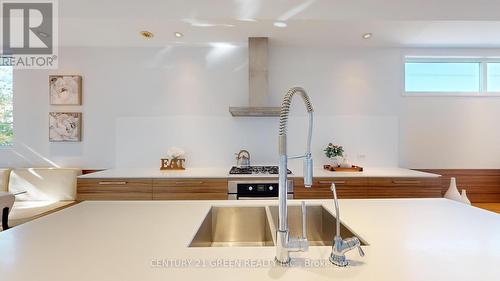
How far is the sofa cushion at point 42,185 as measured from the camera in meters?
2.99

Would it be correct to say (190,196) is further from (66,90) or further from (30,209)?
(66,90)

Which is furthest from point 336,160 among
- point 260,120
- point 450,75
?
point 450,75

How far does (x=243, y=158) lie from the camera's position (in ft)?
10.3

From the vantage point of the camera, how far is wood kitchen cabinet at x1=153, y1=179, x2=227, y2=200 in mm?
2557

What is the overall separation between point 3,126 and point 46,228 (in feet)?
10.3

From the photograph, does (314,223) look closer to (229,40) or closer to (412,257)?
(412,257)

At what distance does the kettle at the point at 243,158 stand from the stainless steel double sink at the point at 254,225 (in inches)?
65.2

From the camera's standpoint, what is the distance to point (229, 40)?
118 inches

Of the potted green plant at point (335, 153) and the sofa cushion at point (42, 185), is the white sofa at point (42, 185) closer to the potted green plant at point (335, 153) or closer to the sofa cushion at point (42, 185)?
the sofa cushion at point (42, 185)

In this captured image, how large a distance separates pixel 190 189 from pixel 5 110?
2.73 meters

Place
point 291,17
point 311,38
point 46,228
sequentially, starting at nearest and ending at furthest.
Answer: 1. point 46,228
2. point 291,17
3. point 311,38

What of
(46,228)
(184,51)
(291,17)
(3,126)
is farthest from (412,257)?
A: (3,126)

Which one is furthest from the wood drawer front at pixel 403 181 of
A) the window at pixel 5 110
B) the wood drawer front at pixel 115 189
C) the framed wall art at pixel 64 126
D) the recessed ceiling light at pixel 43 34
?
the window at pixel 5 110

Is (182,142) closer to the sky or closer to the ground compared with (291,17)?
closer to the ground
